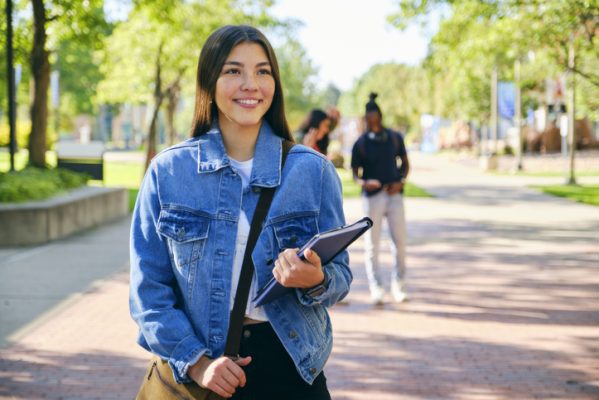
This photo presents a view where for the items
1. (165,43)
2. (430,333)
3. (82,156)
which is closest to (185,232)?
(430,333)

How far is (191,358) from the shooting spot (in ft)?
7.76

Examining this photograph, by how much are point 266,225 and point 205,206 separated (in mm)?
167

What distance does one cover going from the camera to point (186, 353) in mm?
2371

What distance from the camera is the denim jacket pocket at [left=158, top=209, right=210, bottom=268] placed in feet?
7.89

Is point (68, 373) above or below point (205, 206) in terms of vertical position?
below

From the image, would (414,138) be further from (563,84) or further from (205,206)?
(205,206)

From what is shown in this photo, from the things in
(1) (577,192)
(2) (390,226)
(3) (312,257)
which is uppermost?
(3) (312,257)

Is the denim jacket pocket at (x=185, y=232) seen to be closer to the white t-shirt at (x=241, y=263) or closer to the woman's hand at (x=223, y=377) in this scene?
the white t-shirt at (x=241, y=263)

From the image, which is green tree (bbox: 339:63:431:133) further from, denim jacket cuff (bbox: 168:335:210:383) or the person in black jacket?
A: denim jacket cuff (bbox: 168:335:210:383)

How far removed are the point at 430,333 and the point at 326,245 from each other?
5301 mm

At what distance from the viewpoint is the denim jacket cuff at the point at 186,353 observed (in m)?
2.37

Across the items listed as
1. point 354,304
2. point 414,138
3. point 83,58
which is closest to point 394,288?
point 354,304

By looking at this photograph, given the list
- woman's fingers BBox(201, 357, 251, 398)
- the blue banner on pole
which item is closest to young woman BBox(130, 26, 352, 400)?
woman's fingers BBox(201, 357, 251, 398)

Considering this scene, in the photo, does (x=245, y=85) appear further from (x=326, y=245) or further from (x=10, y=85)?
(x=10, y=85)
